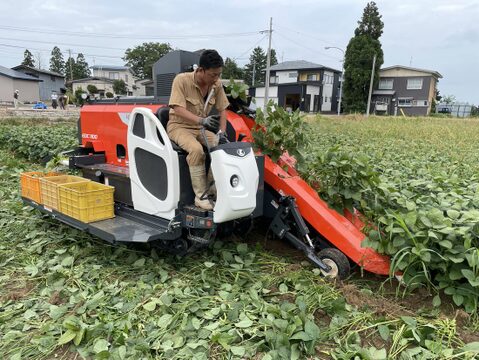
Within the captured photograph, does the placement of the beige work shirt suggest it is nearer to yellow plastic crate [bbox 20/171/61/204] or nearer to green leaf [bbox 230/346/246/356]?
green leaf [bbox 230/346/246/356]

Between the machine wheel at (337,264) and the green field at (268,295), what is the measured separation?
0.09 m

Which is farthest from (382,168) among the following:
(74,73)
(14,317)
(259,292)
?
(74,73)

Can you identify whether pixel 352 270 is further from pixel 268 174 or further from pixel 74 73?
pixel 74 73

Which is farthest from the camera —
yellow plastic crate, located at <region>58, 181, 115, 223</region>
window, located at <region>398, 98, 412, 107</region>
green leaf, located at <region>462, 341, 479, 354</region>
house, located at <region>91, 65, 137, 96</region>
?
house, located at <region>91, 65, 137, 96</region>

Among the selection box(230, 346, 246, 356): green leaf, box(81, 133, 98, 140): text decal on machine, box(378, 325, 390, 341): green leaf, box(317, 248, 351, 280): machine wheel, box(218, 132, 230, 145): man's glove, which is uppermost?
box(218, 132, 230, 145): man's glove

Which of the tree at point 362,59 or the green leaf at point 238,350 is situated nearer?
the green leaf at point 238,350

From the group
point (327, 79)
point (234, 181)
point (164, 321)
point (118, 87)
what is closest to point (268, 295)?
point (164, 321)

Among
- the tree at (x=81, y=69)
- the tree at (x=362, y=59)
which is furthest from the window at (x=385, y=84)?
the tree at (x=81, y=69)

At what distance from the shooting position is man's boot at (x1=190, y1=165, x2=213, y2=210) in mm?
3547

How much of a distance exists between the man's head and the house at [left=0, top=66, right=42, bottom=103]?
4247 centimetres

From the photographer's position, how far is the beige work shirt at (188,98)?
3658mm

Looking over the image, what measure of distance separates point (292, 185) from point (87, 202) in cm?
213

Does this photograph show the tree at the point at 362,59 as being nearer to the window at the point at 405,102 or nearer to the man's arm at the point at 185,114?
the window at the point at 405,102

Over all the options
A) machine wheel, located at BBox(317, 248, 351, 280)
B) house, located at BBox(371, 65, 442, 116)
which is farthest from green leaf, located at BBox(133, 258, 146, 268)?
house, located at BBox(371, 65, 442, 116)
